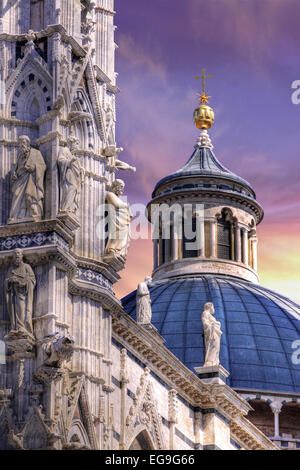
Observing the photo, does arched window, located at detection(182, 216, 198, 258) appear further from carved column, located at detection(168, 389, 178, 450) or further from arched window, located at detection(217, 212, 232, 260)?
carved column, located at detection(168, 389, 178, 450)

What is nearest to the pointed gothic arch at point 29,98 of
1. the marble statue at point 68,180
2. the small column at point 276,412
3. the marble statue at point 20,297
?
the marble statue at point 68,180

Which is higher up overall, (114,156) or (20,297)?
(114,156)

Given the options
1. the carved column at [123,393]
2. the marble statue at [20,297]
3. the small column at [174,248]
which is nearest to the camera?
the marble statue at [20,297]

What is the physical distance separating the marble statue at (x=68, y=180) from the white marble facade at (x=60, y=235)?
0.08m

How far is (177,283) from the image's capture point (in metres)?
90.8

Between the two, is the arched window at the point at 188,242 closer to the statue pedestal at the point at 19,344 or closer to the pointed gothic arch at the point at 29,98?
the pointed gothic arch at the point at 29,98

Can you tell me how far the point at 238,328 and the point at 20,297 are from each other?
46.3m

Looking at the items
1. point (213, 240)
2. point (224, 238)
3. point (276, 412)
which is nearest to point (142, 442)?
point (276, 412)

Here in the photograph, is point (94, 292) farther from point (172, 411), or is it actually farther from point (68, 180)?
point (172, 411)

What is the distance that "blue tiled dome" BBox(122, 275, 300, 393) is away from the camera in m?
82.2

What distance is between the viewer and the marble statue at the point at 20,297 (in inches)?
1527

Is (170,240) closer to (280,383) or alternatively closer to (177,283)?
(177,283)

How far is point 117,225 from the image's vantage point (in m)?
42.5

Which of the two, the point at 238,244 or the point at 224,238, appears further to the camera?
the point at 224,238
